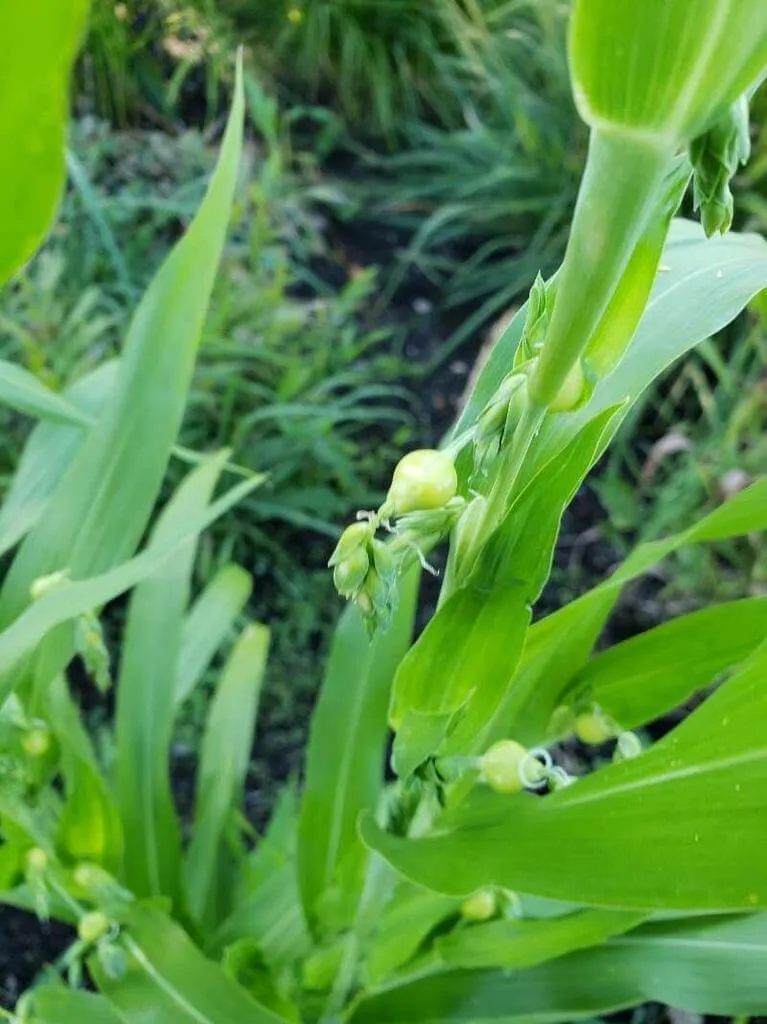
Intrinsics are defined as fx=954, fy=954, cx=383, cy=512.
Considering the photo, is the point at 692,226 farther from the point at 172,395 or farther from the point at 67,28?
the point at 67,28

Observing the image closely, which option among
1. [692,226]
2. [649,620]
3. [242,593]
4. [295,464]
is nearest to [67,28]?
[692,226]

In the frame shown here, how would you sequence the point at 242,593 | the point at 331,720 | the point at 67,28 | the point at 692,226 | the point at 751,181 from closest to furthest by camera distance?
the point at 67,28, the point at 692,226, the point at 331,720, the point at 242,593, the point at 751,181

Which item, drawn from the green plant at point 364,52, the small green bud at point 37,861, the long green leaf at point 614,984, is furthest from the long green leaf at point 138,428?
the green plant at point 364,52

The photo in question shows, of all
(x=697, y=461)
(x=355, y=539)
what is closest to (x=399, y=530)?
(x=355, y=539)

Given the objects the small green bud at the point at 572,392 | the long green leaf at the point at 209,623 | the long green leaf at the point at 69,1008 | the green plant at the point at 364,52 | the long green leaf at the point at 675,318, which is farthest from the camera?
the green plant at the point at 364,52

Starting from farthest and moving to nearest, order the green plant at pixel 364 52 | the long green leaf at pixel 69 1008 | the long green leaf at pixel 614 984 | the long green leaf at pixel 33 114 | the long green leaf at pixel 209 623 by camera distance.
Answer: the green plant at pixel 364 52 < the long green leaf at pixel 209 623 < the long green leaf at pixel 69 1008 < the long green leaf at pixel 614 984 < the long green leaf at pixel 33 114

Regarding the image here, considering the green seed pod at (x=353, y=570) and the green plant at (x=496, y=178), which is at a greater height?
the green seed pod at (x=353, y=570)

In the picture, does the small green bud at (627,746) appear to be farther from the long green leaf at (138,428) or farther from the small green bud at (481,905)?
the long green leaf at (138,428)

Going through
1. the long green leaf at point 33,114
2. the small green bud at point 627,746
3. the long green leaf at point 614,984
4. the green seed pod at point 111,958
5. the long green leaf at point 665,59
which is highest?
the long green leaf at point 33,114
